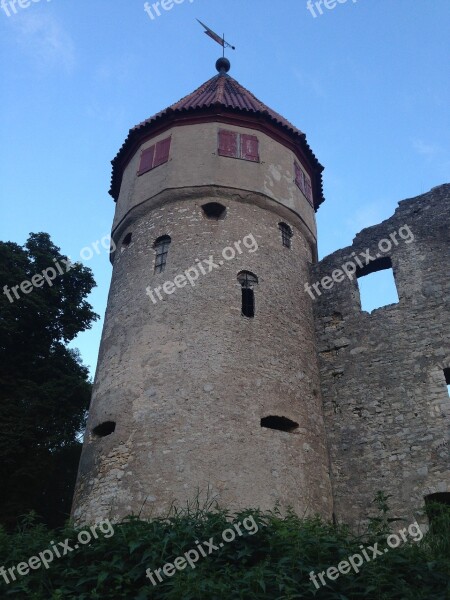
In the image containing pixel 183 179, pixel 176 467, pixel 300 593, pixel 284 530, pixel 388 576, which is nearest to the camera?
pixel 300 593

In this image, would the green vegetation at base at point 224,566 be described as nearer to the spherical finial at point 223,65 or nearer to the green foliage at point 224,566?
the green foliage at point 224,566

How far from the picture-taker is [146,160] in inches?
634

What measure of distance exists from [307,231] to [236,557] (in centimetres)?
990

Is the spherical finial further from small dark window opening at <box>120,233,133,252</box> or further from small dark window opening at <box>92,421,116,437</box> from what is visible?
small dark window opening at <box>92,421,116,437</box>

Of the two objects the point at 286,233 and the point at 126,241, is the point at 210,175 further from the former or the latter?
the point at 126,241

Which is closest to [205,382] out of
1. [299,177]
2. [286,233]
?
[286,233]

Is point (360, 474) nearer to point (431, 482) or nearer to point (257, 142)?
point (431, 482)

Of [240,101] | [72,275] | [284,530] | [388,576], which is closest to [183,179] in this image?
[240,101]

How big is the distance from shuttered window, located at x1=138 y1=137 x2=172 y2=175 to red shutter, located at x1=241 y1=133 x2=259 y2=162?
1.96m

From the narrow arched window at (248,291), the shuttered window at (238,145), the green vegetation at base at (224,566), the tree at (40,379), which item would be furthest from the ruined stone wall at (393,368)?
the tree at (40,379)

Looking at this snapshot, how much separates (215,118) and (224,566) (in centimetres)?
1161

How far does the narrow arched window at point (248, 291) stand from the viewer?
13336 millimetres

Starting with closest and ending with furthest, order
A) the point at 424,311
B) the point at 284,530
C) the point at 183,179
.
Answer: the point at 284,530
the point at 424,311
the point at 183,179

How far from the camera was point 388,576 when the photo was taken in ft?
23.7
